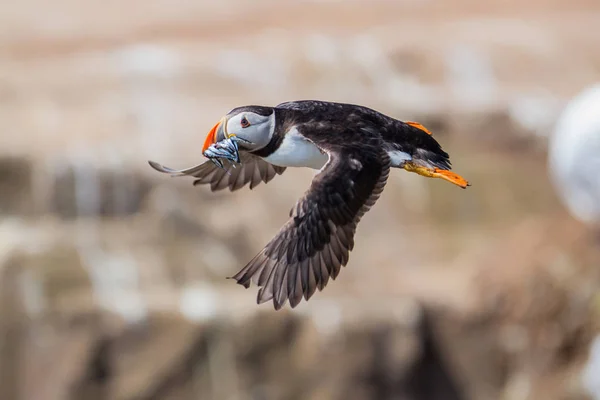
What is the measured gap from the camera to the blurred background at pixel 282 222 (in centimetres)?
564

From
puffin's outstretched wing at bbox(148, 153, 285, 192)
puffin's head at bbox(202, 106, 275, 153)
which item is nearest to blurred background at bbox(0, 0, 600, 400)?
puffin's outstretched wing at bbox(148, 153, 285, 192)

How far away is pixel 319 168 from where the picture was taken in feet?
6.24

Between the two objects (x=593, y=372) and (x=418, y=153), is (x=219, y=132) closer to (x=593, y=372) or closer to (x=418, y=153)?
(x=418, y=153)

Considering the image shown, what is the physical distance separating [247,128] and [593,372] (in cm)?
433

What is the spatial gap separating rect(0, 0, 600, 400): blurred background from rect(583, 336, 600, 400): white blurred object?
0.01 meters

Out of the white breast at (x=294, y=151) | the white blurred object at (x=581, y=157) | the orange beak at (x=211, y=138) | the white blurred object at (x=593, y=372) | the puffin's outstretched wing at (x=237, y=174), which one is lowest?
the white blurred object at (x=593, y=372)

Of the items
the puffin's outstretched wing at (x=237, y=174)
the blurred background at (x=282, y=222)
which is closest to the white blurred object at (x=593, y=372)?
the blurred background at (x=282, y=222)

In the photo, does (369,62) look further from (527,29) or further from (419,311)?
(419,311)

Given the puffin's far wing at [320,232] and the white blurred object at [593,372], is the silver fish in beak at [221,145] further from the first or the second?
the white blurred object at [593,372]

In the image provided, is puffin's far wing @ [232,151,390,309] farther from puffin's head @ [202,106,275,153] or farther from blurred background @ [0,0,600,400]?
blurred background @ [0,0,600,400]

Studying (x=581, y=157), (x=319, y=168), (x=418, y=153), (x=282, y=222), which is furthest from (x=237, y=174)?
(x=282, y=222)

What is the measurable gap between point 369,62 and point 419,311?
11.2 ft

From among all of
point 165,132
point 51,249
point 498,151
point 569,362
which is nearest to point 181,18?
point 165,132

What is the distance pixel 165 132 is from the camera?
7.33 meters
